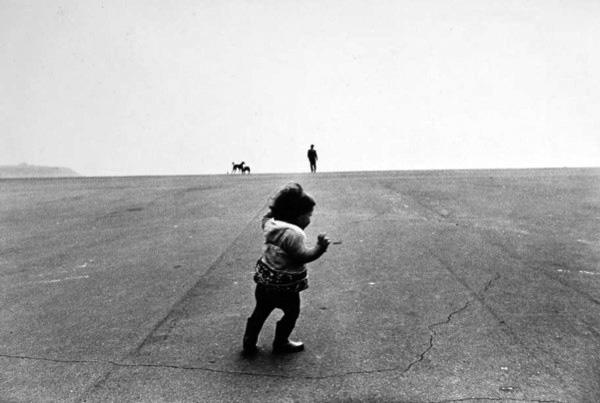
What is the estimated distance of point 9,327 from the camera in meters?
5.88

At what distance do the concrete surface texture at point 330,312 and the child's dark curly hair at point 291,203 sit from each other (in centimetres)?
124

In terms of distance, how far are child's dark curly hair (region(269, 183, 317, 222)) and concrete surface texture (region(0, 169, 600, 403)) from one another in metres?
1.24

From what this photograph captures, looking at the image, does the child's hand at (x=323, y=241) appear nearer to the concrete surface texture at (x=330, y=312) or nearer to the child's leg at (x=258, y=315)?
the child's leg at (x=258, y=315)

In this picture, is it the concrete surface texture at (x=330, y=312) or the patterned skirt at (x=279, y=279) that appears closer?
the concrete surface texture at (x=330, y=312)

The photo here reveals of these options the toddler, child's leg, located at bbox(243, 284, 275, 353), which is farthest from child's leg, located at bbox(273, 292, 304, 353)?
child's leg, located at bbox(243, 284, 275, 353)

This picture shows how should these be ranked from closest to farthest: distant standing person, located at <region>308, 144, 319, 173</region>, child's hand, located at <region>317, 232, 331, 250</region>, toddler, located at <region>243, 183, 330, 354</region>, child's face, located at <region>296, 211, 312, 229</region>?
child's hand, located at <region>317, 232, 331, 250</region>
toddler, located at <region>243, 183, 330, 354</region>
child's face, located at <region>296, 211, 312, 229</region>
distant standing person, located at <region>308, 144, 319, 173</region>

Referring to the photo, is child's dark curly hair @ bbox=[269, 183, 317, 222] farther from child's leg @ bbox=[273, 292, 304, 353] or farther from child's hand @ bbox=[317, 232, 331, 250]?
child's leg @ bbox=[273, 292, 304, 353]

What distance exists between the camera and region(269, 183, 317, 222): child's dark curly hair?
4.42 meters

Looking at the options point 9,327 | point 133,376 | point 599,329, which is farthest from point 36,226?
point 599,329

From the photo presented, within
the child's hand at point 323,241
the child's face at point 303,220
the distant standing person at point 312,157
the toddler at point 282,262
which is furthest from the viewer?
the distant standing person at point 312,157

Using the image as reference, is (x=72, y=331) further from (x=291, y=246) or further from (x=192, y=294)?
(x=291, y=246)

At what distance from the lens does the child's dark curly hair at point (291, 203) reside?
4.42m

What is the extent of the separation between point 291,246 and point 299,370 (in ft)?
3.35

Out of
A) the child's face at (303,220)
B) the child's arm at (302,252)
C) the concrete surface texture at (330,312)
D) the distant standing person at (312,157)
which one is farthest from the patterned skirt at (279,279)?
the distant standing person at (312,157)
